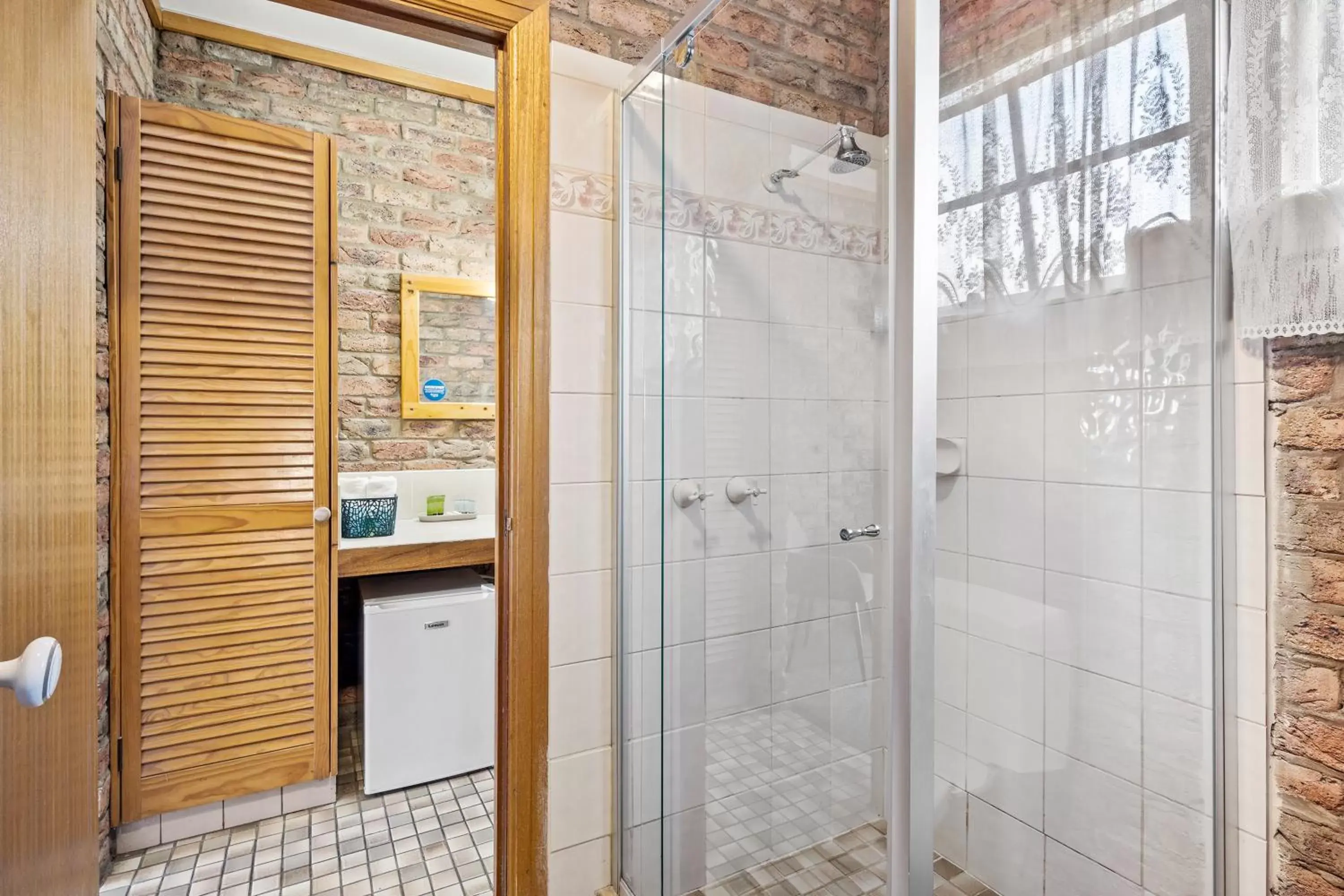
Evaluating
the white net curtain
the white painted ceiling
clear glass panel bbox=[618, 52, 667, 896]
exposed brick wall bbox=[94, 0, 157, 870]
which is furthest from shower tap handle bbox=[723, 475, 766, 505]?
the white painted ceiling

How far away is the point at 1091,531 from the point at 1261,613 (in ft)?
1.32

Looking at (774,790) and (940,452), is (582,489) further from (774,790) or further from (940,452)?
(940,452)

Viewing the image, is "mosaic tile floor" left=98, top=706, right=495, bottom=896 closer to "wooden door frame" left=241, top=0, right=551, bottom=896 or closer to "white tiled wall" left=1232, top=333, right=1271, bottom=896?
"wooden door frame" left=241, top=0, right=551, bottom=896

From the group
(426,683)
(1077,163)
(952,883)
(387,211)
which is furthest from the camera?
(387,211)

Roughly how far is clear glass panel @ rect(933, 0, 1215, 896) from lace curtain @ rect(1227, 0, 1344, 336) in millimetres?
51

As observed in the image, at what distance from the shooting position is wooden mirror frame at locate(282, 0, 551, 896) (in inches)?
54.1

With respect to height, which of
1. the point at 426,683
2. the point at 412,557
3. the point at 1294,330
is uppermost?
the point at 1294,330

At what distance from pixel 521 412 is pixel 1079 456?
101 centimetres

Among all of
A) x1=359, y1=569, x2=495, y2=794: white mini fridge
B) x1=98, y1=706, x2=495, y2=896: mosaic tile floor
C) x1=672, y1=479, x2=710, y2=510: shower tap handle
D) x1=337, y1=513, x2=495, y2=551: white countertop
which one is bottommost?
x1=98, y1=706, x2=495, y2=896: mosaic tile floor

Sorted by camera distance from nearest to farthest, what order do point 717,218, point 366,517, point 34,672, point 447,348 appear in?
point 34,672 → point 717,218 → point 366,517 → point 447,348

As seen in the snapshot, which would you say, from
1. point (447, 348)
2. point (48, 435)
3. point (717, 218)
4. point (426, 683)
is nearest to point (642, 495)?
point (717, 218)

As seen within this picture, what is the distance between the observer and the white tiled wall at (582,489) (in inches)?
56.7

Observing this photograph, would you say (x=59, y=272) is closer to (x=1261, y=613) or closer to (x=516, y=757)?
(x=516, y=757)

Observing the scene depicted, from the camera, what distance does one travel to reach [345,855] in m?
1.91
